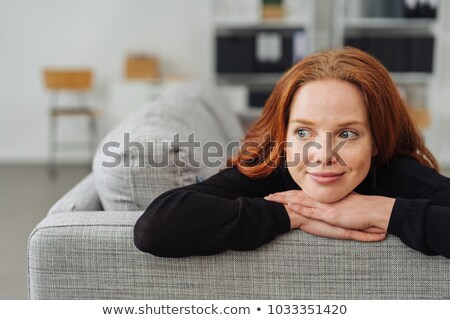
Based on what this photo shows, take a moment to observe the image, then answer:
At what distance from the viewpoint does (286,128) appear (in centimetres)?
136

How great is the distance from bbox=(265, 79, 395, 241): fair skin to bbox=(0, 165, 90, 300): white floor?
1.75m

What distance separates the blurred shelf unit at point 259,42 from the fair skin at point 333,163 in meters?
3.70

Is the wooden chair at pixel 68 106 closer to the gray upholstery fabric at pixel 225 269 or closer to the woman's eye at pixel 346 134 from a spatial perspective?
the gray upholstery fabric at pixel 225 269

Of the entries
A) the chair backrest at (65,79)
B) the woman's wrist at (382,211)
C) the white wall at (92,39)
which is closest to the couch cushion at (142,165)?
the woman's wrist at (382,211)

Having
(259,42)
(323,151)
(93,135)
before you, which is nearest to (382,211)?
(323,151)

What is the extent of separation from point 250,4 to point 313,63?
12.5ft

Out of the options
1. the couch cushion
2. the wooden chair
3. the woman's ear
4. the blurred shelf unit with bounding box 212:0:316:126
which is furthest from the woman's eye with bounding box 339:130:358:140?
the wooden chair

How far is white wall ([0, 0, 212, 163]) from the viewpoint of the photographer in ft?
17.2

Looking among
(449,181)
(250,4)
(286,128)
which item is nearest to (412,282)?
(449,181)

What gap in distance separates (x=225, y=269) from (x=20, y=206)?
306cm

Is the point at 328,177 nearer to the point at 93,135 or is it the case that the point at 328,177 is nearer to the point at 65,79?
the point at 65,79

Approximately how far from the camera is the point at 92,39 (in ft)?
17.4

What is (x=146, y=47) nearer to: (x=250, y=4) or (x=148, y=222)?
(x=250, y=4)

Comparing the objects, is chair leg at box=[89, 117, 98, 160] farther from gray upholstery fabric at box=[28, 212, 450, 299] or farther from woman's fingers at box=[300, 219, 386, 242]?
woman's fingers at box=[300, 219, 386, 242]
